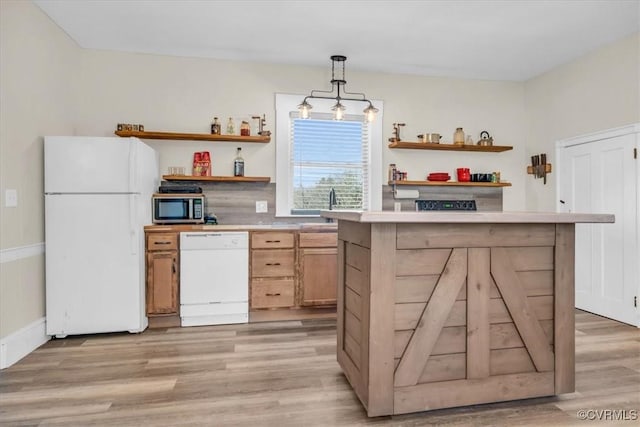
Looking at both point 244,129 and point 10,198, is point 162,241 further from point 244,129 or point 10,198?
point 244,129

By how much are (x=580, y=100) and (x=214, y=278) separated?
174 inches

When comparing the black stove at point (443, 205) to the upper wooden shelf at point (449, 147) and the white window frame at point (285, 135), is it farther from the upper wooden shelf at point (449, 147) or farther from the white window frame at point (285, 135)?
the white window frame at point (285, 135)

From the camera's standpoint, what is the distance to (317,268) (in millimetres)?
3787

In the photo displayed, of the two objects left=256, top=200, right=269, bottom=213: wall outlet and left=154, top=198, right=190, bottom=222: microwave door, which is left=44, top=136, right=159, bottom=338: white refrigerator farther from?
left=256, top=200, right=269, bottom=213: wall outlet

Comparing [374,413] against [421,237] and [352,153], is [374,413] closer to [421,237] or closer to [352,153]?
[421,237]

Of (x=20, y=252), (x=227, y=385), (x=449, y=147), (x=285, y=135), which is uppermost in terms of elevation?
(x=285, y=135)

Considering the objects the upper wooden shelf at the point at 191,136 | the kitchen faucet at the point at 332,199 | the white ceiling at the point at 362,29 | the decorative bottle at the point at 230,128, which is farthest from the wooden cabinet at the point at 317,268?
the white ceiling at the point at 362,29

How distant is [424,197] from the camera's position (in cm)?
471

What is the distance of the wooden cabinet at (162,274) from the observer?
3494 millimetres

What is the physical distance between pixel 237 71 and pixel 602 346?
14.6ft

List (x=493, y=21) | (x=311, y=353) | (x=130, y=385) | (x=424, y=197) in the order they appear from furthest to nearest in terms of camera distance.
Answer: (x=424, y=197) < (x=493, y=21) < (x=311, y=353) < (x=130, y=385)

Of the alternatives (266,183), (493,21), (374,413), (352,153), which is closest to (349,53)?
(352,153)
